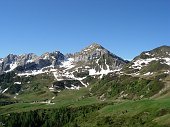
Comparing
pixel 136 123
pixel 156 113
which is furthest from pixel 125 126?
pixel 156 113

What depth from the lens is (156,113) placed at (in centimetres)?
19600

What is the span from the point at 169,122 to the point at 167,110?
34428 millimetres

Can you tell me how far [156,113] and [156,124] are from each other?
2866 centimetres

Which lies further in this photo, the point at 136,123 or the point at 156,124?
the point at 136,123

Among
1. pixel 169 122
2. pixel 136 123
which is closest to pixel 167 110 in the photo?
pixel 136 123

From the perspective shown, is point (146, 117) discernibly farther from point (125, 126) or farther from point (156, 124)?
point (156, 124)

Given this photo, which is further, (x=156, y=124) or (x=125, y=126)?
(x=125, y=126)

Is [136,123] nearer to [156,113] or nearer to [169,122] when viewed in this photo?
[156,113]

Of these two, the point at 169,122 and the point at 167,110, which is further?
the point at 167,110

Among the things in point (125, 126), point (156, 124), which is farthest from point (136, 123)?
point (156, 124)

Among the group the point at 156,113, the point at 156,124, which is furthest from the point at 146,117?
the point at 156,124

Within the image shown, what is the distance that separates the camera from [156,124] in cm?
16800

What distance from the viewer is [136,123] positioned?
19288 centimetres

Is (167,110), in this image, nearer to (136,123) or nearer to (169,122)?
(136,123)
